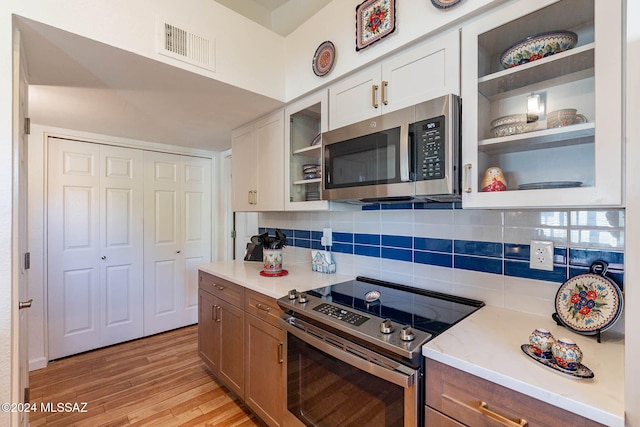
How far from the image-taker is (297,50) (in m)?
1.93

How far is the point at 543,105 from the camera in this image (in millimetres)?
1071

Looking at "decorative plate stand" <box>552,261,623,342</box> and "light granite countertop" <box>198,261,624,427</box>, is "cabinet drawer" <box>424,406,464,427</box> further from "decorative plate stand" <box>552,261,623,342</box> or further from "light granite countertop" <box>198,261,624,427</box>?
"decorative plate stand" <box>552,261,623,342</box>

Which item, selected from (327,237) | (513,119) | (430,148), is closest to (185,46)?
(430,148)

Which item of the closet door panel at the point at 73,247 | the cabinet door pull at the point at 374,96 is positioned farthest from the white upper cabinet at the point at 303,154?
the closet door panel at the point at 73,247

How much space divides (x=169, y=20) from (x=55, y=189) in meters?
2.05

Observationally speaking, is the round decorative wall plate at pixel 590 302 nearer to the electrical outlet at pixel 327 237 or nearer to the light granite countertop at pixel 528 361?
the light granite countertop at pixel 528 361

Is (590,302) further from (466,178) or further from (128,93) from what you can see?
(128,93)

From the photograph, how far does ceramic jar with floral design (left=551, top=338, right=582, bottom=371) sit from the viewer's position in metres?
0.81

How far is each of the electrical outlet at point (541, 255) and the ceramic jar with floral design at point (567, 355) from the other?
0.46m

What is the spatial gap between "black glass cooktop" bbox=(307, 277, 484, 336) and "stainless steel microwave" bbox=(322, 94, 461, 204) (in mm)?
505

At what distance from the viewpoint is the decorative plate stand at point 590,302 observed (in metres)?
1.01

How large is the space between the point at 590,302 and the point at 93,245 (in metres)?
3.54

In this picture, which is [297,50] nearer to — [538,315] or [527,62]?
[527,62]

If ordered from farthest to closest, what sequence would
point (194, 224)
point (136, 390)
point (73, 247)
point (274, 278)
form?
point (194, 224) → point (73, 247) → point (136, 390) → point (274, 278)
